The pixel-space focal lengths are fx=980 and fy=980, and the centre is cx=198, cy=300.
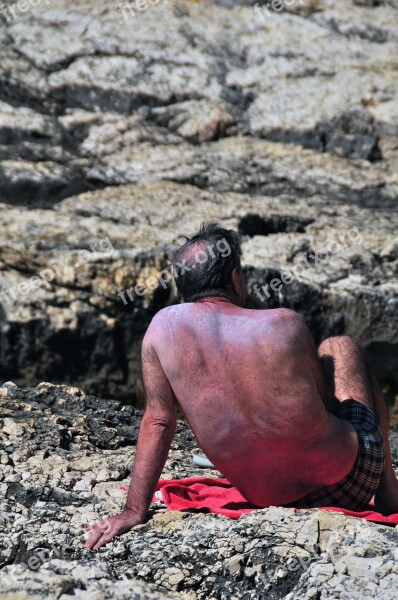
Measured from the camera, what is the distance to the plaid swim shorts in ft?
11.2

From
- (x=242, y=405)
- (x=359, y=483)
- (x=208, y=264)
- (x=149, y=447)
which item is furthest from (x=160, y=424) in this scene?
(x=359, y=483)

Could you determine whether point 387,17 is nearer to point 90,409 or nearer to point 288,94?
point 288,94

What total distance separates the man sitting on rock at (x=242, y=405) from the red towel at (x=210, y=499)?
0.33 feet

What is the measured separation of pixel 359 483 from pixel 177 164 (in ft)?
12.4

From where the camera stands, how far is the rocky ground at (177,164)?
5676mm

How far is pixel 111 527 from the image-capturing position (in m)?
3.31

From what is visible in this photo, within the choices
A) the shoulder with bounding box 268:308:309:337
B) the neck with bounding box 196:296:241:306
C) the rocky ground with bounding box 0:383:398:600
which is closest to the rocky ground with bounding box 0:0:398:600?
the rocky ground with bounding box 0:383:398:600

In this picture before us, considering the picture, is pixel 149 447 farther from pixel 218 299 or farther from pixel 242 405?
pixel 218 299

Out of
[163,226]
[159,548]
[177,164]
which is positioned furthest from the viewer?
[177,164]

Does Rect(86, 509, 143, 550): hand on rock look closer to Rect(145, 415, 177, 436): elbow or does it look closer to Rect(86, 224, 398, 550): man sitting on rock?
Rect(86, 224, 398, 550): man sitting on rock

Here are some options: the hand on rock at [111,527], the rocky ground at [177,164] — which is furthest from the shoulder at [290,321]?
the rocky ground at [177,164]

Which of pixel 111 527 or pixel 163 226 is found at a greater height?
pixel 163 226

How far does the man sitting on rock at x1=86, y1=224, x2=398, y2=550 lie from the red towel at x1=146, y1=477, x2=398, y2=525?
100mm

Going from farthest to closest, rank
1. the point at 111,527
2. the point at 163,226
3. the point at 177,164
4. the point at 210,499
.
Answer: the point at 177,164
the point at 163,226
the point at 210,499
the point at 111,527
